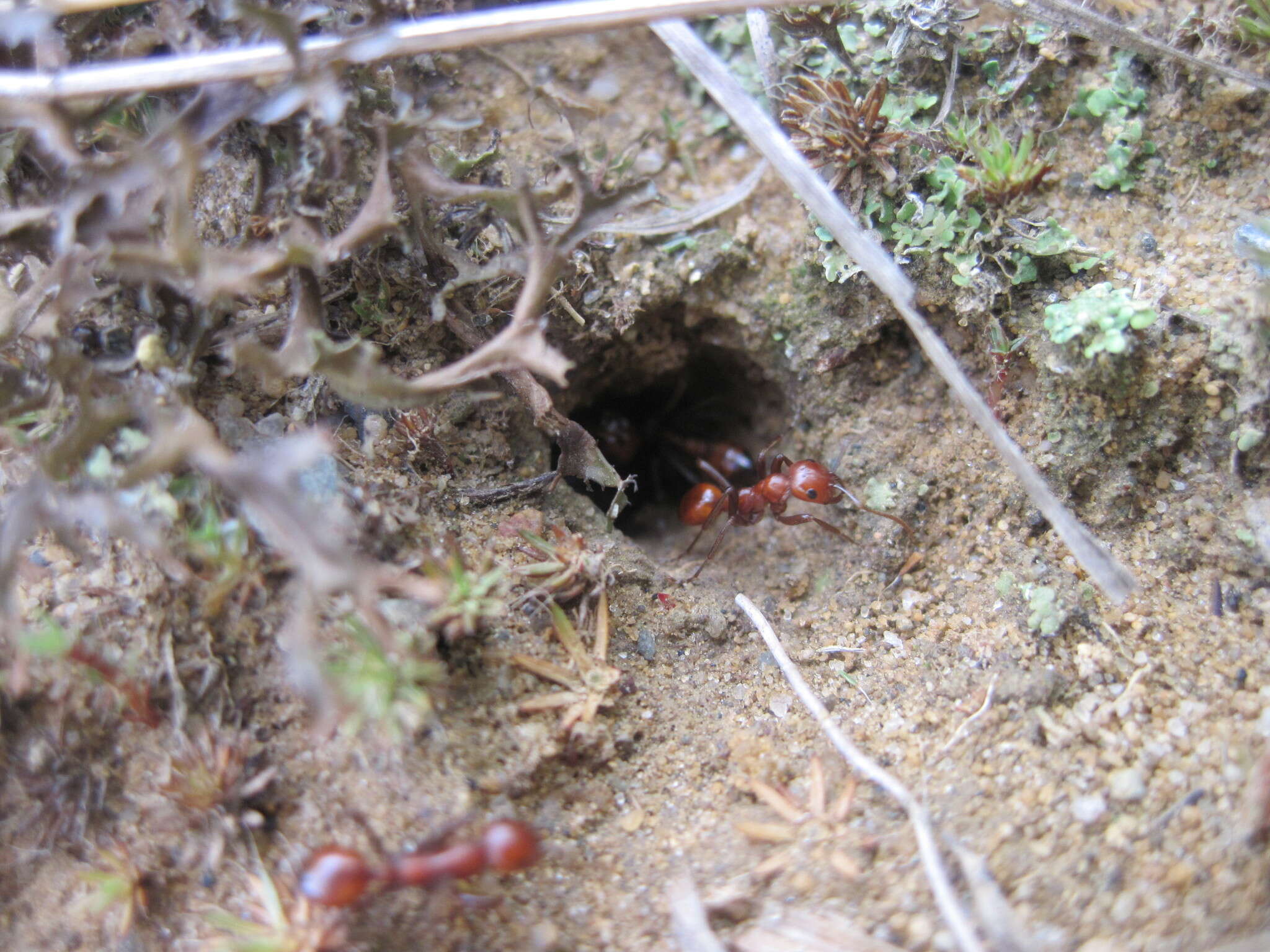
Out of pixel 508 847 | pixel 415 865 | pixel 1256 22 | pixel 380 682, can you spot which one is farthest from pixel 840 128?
pixel 415 865

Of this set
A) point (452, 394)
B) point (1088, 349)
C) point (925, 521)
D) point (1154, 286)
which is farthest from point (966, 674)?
point (452, 394)

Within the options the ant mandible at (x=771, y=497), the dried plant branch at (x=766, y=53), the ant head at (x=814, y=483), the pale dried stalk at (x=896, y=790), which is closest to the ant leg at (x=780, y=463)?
the ant mandible at (x=771, y=497)

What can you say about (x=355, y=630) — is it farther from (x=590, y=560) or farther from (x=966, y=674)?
(x=966, y=674)

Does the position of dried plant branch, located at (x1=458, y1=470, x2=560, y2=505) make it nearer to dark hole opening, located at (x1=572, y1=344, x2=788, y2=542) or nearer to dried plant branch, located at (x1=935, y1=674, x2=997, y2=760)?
dark hole opening, located at (x1=572, y1=344, x2=788, y2=542)

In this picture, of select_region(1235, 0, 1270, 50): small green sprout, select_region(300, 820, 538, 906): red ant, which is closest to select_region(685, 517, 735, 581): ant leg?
select_region(300, 820, 538, 906): red ant

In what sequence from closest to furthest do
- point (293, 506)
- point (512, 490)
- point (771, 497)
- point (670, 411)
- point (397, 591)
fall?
point (293, 506)
point (397, 591)
point (512, 490)
point (771, 497)
point (670, 411)

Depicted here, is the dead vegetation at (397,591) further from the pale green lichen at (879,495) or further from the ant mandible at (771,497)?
the ant mandible at (771,497)

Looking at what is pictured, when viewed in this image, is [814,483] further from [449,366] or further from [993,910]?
[993,910]
